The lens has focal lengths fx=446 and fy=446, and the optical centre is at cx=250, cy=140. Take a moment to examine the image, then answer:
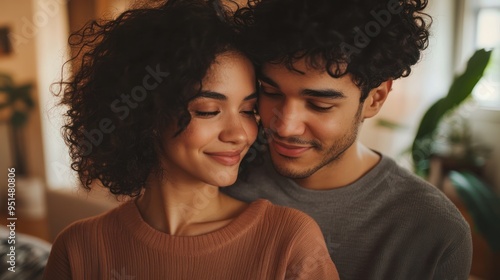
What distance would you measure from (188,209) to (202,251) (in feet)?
0.45

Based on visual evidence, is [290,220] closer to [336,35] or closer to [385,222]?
[385,222]

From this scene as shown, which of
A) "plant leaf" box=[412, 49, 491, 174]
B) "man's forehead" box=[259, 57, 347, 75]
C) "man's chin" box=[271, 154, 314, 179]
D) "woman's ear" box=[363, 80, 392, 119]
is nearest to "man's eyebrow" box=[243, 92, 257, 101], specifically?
"man's forehead" box=[259, 57, 347, 75]

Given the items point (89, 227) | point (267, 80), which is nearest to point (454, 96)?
point (267, 80)

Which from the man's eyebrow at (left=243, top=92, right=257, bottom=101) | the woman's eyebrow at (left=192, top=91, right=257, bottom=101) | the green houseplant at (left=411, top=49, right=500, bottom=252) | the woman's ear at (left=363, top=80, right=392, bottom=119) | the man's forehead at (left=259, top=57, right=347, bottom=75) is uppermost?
the man's forehead at (left=259, top=57, right=347, bottom=75)

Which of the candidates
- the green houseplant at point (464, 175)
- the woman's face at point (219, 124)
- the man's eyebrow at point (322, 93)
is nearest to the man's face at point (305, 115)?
the man's eyebrow at point (322, 93)

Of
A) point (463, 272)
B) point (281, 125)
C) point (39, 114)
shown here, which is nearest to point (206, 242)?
point (281, 125)

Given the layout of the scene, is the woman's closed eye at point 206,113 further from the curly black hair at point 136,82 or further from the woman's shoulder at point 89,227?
the woman's shoulder at point 89,227

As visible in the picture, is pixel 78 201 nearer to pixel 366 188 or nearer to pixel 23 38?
pixel 366 188

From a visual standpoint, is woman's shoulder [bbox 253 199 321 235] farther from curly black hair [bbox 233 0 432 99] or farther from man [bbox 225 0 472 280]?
curly black hair [bbox 233 0 432 99]

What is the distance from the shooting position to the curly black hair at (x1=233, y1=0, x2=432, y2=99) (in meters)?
1.08

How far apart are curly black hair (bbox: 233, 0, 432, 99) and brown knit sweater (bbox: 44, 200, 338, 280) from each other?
1.26ft

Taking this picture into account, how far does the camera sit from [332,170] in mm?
1378

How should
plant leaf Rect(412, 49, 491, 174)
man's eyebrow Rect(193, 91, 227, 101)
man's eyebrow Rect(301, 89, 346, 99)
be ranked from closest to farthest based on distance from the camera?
man's eyebrow Rect(193, 91, 227, 101) < man's eyebrow Rect(301, 89, 346, 99) < plant leaf Rect(412, 49, 491, 174)

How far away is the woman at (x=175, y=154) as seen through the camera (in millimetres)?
1030
